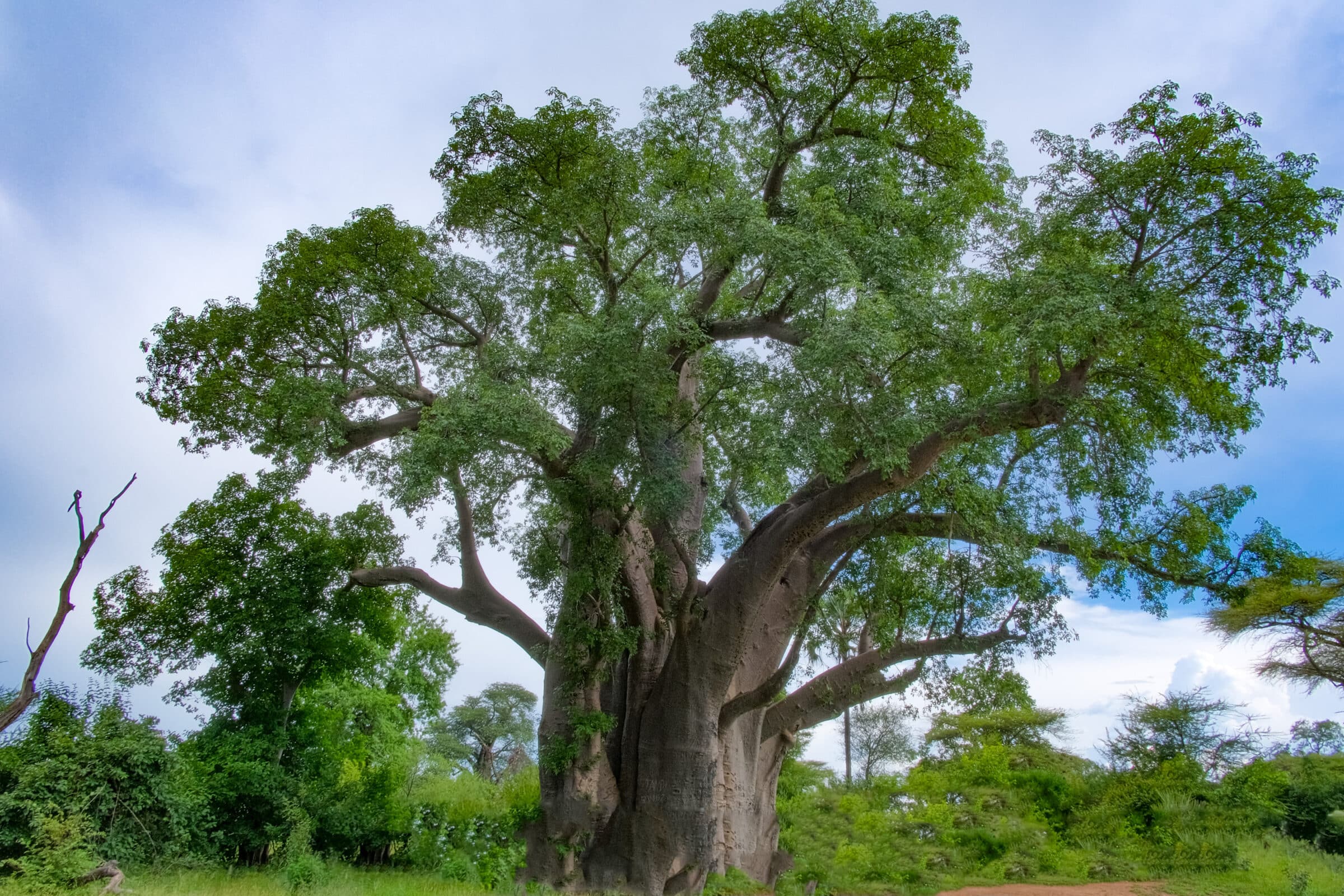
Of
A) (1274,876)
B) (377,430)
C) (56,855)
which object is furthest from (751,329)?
(1274,876)

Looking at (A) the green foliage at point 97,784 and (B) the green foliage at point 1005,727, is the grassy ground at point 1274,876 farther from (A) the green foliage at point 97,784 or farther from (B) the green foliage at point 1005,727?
(A) the green foliage at point 97,784

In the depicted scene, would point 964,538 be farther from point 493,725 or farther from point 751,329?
point 493,725

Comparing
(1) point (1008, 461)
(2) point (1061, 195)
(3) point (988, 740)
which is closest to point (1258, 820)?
(3) point (988, 740)

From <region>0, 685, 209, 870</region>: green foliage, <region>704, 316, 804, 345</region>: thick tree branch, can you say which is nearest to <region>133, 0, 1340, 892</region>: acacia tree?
<region>704, 316, 804, 345</region>: thick tree branch

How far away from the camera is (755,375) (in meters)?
7.99

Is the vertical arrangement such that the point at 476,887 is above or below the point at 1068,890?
above

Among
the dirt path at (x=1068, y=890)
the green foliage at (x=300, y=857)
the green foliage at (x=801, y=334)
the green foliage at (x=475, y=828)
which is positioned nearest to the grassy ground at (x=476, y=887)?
the green foliage at (x=300, y=857)

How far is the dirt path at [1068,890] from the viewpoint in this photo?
11.8 metres

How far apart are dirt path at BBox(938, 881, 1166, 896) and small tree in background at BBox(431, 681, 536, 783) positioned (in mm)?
16830

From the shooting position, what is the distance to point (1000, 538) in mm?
7863

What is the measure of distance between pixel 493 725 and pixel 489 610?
18.2 metres

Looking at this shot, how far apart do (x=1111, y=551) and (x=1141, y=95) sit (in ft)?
14.4

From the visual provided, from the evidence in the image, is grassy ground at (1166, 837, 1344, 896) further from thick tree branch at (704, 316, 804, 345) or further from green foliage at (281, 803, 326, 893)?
green foliage at (281, 803, 326, 893)

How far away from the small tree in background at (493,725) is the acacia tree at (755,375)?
16791 mm
